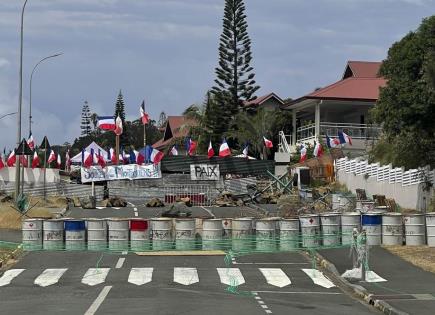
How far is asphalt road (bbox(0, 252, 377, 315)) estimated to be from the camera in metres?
14.7

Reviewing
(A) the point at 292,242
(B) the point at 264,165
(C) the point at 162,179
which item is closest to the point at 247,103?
(B) the point at 264,165

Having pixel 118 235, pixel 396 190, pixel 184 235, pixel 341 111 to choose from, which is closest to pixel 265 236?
pixel 184 235

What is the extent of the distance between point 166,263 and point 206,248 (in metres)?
2.97

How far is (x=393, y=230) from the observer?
82.3 ft

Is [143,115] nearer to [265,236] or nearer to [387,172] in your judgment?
[387,172]

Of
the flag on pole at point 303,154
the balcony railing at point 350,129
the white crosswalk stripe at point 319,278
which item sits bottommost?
the white crosswalk stripe at point 319,278

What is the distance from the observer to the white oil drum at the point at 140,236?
80.9 ft

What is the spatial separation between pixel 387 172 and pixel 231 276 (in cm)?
2245

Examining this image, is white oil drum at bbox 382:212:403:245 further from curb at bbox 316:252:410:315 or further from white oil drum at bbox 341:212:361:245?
curb at bbox 316:252:410:315

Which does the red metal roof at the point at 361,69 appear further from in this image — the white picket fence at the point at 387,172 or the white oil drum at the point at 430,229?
the white oil drum at the point at 430,229

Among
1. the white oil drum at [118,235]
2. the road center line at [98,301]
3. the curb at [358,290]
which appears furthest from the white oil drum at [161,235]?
the road center line at [98,301]

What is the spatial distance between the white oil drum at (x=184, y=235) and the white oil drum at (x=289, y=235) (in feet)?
9.75

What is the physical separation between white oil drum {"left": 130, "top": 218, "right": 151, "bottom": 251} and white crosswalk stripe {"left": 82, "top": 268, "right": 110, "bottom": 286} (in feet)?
12.8

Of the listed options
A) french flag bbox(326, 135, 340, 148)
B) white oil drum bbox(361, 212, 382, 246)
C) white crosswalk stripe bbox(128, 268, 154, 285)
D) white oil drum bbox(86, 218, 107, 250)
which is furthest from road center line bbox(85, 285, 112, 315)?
french flag bbox(326, 135, 340, 148)
